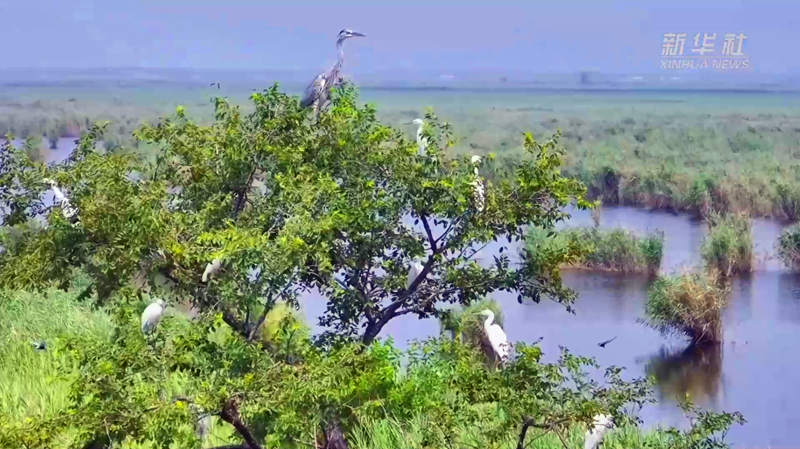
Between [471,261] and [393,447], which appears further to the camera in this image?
[393,447]

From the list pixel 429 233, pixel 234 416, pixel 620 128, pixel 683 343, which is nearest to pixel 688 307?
pixel 683 343

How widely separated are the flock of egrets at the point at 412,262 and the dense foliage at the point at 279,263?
4 centimetres

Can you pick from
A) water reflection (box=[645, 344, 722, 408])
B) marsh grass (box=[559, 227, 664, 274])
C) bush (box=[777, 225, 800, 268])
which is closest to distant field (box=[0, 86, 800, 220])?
bush (box=[777, 225, 800, 268])

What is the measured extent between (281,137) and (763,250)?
8158 mm

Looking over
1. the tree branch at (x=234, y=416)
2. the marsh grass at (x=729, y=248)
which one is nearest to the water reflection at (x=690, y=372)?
the marsh grass at (x=729, y=248)

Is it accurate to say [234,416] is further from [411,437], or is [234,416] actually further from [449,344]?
[411,437]

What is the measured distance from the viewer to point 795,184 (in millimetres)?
13320

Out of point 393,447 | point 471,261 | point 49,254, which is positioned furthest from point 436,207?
point 393,447

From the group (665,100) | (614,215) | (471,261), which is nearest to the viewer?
(471,261)

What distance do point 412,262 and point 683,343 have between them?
475cm

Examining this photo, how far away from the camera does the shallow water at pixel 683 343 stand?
6.91 m

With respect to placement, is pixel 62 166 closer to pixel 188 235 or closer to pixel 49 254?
pixel 49 254

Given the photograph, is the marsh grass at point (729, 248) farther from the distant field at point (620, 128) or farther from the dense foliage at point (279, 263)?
the dense foliage at point (279, 263)

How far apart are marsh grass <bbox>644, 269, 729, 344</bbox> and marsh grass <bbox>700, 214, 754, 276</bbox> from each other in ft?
5.76
